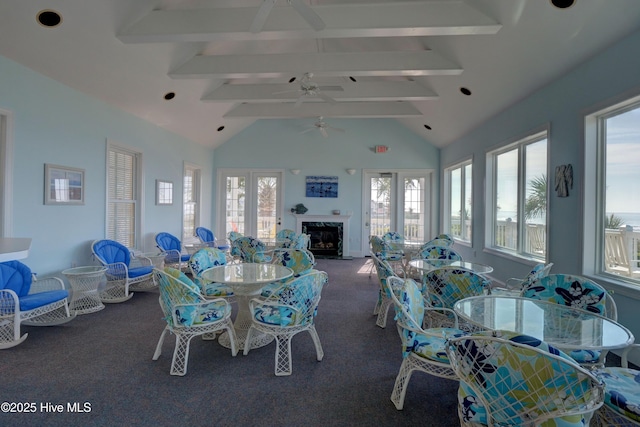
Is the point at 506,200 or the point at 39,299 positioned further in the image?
the point at 506,200

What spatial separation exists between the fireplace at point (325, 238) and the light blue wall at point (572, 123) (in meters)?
3.93

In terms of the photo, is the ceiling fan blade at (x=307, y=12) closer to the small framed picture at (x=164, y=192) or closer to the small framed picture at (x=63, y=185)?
the small framed picture at (x=63, y=185)

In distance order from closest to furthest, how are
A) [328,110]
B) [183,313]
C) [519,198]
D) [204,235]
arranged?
[183,313], [519,198], [328,110], [204,235]

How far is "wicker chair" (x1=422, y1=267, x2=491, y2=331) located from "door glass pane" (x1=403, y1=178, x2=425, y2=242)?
18.6 ft

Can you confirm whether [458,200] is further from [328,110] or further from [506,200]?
[328,110]

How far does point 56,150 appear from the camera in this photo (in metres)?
3.86

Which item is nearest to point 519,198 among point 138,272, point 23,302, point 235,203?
point 138,272

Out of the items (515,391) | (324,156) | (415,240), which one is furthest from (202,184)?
(515,391)

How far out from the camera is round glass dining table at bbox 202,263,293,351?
2.89m

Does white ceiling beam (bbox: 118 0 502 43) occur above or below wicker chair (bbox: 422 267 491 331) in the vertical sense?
above

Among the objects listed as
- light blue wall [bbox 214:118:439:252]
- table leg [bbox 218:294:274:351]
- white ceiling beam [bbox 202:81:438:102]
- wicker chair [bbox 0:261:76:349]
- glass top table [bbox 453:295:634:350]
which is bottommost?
table leg [bbox 218:294:274:351]

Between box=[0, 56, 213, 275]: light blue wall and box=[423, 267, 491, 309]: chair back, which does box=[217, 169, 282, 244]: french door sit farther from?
box=[423, 267, 491, 309]: chair back

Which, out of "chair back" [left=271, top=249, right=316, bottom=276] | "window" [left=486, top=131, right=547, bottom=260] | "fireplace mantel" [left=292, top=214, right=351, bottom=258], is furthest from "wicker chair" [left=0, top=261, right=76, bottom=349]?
"window" [left=486, top=131, right=547, bottom=260]

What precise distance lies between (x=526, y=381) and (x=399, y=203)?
7.36 m
